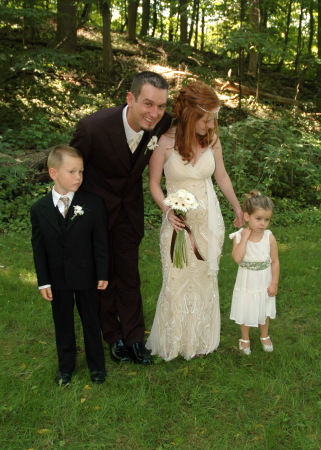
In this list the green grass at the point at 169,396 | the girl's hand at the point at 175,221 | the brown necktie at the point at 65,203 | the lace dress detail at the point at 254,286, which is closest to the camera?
the green grass at the point at 169,396

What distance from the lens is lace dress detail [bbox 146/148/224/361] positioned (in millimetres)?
3598

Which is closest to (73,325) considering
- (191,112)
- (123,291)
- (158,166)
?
(123,291)

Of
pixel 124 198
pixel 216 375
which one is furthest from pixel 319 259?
pixel 124 198

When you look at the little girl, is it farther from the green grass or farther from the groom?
the groom

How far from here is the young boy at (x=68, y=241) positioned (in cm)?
310

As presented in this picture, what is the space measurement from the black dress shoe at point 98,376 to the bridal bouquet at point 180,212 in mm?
1032

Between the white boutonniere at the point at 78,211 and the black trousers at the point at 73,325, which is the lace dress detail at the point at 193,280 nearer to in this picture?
the black trousers at the point at 73,325

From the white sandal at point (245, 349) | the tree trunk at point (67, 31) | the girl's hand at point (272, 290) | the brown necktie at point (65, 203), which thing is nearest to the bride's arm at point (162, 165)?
the brown necktie at point (65, 203)

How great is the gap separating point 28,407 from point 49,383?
0.32m

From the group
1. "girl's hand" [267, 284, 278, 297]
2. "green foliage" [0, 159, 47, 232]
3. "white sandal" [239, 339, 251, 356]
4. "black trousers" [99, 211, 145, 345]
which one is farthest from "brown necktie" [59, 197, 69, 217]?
"green foliage" [0, 159, 47, 232]

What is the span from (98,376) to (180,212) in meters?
1.44

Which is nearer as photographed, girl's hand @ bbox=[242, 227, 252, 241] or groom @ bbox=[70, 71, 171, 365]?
groom @ bbox=[70, 71, 171, 365]

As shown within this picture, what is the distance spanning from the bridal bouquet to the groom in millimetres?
342

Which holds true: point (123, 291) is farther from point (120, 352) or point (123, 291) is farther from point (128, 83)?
point (128, 83)
